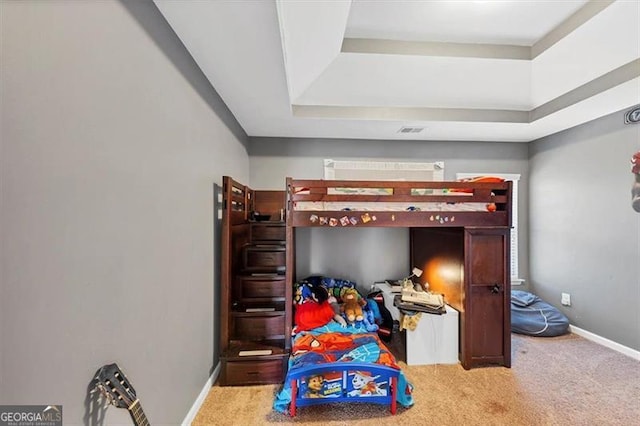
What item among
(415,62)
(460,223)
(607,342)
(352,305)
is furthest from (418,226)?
(607,342)

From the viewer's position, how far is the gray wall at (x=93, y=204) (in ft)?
2.38

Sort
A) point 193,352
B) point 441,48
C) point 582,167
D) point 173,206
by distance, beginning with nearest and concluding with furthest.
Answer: point 173,206
point 193,352
point 441,48
point 582,167

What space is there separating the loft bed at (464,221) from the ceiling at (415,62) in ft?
3.00

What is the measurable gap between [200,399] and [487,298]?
2.47m

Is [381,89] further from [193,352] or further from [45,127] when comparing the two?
[193,352]

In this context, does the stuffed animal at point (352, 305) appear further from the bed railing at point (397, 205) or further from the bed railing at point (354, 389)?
the bed railing at point (397, 205)

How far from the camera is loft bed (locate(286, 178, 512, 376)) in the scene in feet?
7.86

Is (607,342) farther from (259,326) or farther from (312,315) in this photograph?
(259,326)

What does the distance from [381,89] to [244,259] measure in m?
2.18

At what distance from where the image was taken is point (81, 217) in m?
0.92

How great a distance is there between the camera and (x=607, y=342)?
283 centimetres

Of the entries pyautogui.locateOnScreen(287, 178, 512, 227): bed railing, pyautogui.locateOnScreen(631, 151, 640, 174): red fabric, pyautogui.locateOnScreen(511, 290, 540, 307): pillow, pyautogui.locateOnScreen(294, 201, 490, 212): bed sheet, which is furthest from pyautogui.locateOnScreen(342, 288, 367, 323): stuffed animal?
pyautogui.locateOnScreen(631, 151, 640, 174): red fabric

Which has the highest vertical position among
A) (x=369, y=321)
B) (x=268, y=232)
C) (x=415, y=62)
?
(x=415, y=62)

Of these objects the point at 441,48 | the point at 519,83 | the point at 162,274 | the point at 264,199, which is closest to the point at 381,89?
the point at 441,48
